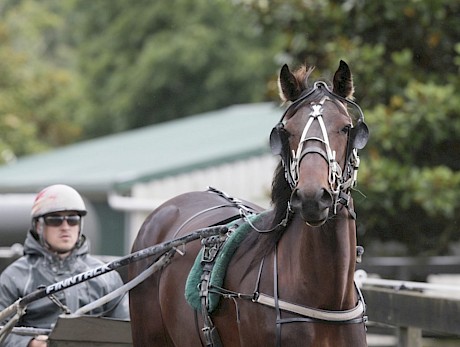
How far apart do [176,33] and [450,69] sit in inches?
899

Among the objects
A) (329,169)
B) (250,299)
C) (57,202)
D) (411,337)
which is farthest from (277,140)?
(411,337)

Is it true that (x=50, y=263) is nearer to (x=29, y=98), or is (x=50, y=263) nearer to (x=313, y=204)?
(x=313, y=204)

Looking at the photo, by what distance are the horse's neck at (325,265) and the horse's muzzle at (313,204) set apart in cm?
35

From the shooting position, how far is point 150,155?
22.2m

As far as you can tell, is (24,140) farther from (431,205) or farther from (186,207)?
(186,207)

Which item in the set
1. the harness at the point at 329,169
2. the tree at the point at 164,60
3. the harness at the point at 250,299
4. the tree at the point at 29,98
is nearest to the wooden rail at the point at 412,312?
the harness at the point at 250,299

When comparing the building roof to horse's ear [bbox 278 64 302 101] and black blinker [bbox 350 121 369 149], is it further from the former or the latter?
black blinker [bbox 350 121 369 149]

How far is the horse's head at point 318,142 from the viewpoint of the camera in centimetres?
488

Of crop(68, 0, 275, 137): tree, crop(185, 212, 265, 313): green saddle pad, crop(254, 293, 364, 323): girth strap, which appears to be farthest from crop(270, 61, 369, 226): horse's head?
crop(68, 0, 275, 137): tree

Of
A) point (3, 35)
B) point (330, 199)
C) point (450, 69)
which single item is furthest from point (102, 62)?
point (330, 199)

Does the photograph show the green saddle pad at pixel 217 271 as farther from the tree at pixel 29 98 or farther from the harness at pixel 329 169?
the tree at pixel 29 98

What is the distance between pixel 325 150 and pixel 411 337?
245cm

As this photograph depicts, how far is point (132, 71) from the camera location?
33906 millimetres

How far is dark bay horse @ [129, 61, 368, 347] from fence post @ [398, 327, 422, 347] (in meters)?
1.61
